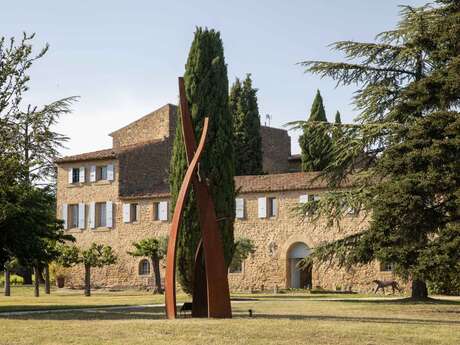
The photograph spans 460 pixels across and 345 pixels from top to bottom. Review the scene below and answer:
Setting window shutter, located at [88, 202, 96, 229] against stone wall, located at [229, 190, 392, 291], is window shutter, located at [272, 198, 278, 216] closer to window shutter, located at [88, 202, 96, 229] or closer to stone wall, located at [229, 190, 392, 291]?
stone wall, located at [229, 190, 392, 291]

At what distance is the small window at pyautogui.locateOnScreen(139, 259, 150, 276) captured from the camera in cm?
4041

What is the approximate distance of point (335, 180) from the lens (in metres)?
26.7

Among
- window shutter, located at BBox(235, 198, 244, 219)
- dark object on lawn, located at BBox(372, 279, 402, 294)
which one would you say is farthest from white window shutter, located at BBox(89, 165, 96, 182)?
dark object on lawn, located at BBox(372, 279, 402, 294)

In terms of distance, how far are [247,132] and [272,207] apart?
8814 millimetres

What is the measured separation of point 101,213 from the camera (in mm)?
42344

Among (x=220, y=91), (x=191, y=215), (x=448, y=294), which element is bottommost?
(x=448, y=294)

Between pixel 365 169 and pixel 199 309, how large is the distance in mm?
11631

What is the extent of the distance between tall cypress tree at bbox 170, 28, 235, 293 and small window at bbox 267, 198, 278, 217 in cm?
1028

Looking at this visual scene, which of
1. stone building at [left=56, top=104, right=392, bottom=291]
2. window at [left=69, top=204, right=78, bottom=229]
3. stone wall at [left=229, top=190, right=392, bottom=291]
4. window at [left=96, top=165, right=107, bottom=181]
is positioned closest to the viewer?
stone wall at [left=229, top=190, right=392, bottom=291]

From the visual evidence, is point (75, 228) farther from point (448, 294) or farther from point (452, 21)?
point (452, 21)

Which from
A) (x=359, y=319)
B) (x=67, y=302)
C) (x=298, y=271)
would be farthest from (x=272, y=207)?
(x=359, y=319)

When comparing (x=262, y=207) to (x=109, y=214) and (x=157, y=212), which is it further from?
(x=109, y=214)

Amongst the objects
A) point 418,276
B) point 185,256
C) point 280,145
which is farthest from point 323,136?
point 280,145

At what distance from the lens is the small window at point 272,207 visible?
36406 millimetres
